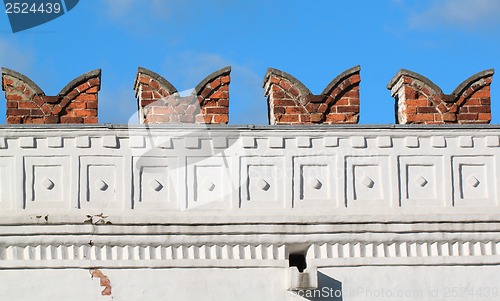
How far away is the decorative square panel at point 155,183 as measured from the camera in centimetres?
1016

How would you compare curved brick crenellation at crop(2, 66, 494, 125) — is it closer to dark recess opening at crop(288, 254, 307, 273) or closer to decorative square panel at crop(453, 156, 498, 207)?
decorative square panel at crop(453, 156, 498, 207)

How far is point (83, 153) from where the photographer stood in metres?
10.2

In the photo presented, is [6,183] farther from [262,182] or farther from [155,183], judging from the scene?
[262,182]

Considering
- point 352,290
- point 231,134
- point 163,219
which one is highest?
point 231,134

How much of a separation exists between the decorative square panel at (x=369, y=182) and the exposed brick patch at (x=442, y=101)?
58 cm

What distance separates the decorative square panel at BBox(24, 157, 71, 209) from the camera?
32.9 feet

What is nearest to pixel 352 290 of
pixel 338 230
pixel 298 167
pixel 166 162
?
pixel 338 230

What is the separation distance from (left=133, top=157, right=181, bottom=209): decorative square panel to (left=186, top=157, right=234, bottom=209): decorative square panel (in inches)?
5.1

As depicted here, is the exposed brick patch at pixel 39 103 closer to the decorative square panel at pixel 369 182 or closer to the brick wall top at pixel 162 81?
the brick wall top at pixel 162 81

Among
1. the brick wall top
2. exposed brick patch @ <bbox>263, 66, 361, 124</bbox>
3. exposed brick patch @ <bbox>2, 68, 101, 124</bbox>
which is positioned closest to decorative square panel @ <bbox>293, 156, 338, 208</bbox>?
exposed brick patch @ <bbox>263, 66, 361, 124</bbox>

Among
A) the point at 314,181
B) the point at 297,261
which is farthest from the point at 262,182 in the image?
the point at 297,261

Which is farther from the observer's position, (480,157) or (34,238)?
(480,157)

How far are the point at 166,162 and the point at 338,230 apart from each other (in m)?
1.60

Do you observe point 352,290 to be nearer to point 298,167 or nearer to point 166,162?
point 298,167
